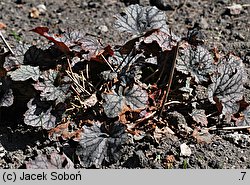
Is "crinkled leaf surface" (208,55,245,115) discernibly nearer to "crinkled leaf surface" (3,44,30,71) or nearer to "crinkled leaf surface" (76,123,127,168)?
"crinkled leaf surface" (76,123,127,168)

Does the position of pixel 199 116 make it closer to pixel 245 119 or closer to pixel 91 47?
pixel 245 119

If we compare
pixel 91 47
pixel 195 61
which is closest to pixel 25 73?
pixel 91 47

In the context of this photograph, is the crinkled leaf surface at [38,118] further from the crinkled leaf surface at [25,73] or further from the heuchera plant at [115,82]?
the crinkled leaf surface at [25,73]

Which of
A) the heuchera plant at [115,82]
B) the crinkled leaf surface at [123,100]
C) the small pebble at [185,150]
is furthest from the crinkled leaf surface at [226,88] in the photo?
the crinkled leaf surface at [123,100]

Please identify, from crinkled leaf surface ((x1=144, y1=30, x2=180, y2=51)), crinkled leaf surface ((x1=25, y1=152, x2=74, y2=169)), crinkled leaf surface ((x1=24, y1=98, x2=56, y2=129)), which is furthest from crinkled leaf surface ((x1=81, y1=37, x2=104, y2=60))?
crinkled leaf surface ((x1=25, y1=152, x2=74, y2=169))

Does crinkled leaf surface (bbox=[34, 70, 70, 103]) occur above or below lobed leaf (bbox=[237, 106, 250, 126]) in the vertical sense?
above
